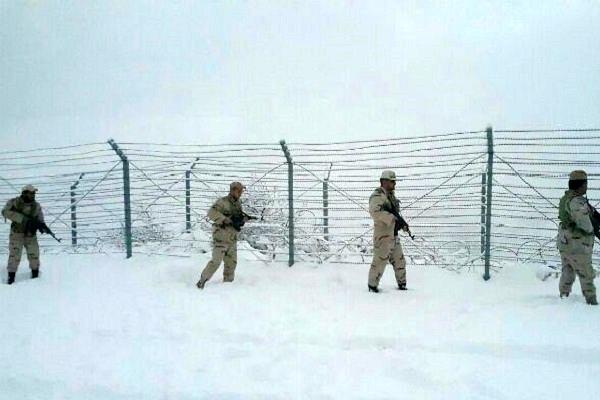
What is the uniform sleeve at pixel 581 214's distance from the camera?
17.4ft

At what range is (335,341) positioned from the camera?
479 centimetres

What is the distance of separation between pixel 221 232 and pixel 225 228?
9 centimetres

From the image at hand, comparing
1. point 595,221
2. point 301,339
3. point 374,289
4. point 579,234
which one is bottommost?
point 301,339

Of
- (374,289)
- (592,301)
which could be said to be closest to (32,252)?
(374,289)

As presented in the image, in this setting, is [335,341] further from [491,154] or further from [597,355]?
[491,154]

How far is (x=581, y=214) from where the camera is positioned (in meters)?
5.31

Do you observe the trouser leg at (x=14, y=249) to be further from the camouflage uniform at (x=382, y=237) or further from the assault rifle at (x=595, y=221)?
the assault rifle at (x=595, y=221)

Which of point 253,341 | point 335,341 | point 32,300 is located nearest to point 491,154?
point 335,341

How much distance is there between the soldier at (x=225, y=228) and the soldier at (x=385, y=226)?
200cm

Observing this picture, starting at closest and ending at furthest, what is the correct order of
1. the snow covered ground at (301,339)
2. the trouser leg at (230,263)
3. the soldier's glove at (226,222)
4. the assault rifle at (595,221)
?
the snow covered ground at (301,339) < the assault rifle at (595,221) < the soldier's glove at (226,222) < the trouser leg at (230,263)

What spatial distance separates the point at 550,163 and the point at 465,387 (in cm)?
412

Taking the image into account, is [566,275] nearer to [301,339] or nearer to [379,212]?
[379,212]

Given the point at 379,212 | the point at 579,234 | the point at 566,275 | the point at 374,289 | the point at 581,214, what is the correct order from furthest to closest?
the point at 374,289, the point at 379,212, the point at 566,275, the point at 579,234, the point at 581,214

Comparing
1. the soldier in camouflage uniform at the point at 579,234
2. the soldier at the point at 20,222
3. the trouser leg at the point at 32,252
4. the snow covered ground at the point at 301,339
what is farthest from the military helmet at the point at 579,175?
the trouser leg at the point at 32,252
